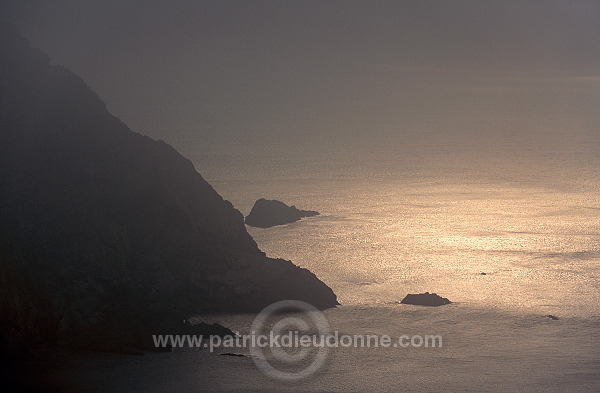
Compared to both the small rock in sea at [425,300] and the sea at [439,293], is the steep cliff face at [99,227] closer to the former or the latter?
the sea at [439,293]

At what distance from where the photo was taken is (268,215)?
106m

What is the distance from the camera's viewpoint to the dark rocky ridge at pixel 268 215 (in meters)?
105

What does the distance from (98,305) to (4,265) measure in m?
5.07

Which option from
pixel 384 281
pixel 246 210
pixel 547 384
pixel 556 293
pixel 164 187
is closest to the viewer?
pixel 547 384

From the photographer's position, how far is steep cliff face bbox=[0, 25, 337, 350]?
40000mm

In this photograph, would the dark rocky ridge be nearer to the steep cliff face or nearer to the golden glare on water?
the golden glare on water

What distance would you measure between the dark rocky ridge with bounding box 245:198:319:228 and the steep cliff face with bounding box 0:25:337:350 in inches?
2118

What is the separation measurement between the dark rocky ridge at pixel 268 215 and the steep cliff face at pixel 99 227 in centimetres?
5380

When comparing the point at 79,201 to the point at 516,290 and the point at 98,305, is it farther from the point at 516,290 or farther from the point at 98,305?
the point at 516,290

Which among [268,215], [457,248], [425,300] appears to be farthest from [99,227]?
[268,215]

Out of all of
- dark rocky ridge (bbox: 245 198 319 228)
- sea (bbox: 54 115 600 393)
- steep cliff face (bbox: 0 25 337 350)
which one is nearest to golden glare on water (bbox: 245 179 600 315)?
sea (bbox: 54 115 600 393)

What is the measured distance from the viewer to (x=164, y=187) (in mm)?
47719

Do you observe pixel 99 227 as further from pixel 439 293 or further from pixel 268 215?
pixel 268 215

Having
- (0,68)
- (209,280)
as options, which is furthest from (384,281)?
(0,68)
